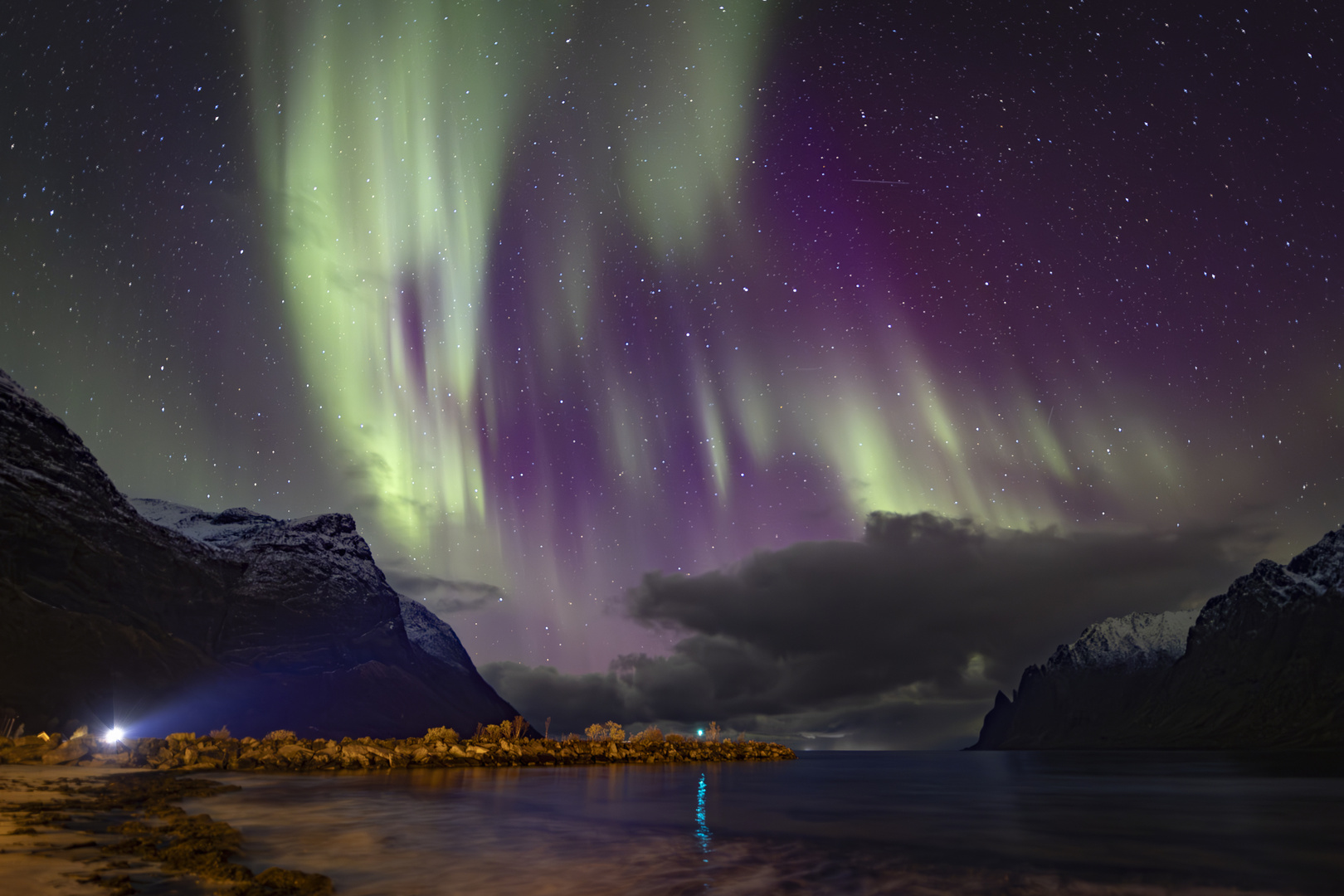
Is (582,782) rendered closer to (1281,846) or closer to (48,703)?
(1281,846)

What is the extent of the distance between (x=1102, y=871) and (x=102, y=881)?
3023 centimetres

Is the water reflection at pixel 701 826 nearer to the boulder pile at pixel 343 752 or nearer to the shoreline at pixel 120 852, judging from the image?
the shoreline at pixel 120 852

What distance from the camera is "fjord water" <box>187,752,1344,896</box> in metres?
23.5

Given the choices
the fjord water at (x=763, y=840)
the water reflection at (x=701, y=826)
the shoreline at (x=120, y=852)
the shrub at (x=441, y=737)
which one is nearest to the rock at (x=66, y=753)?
the fjord water at (x=763, y=840)

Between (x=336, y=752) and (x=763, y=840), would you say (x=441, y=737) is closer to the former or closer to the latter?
(x=336, y=752)

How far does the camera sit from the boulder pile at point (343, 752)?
71.1 meters

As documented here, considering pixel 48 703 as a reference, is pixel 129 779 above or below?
below

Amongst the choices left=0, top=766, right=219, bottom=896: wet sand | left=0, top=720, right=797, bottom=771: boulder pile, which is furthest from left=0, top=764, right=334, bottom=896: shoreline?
left=0, top=720, right=797, bottom=771: boulder pile

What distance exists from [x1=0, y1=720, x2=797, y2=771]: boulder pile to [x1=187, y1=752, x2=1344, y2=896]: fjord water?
821 inches

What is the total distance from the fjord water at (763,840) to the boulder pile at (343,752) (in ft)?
68.5

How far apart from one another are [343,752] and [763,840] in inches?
3048

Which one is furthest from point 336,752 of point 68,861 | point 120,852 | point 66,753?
point 68,861

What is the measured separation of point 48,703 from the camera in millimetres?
168375

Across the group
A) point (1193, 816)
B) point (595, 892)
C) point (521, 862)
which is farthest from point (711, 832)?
point (1193, 816)
